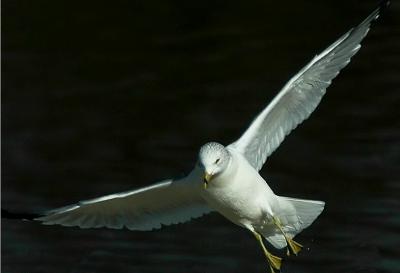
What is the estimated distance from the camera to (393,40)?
46.2ft

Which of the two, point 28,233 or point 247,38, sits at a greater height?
point 247,38

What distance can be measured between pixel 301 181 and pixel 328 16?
12.4 feet

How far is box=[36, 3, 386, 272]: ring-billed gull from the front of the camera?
834 cm

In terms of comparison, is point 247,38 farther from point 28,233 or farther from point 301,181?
point 28,233

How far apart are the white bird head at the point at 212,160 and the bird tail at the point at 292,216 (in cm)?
79

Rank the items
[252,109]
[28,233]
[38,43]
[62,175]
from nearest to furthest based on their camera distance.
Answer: [28,233] < [62,175] < [252,109] < [38,43]

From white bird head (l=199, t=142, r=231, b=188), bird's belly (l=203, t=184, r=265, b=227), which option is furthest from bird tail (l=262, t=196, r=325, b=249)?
white bird head (l=199, t=142, r=231, b=188)

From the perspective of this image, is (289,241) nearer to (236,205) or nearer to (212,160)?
(236,205)

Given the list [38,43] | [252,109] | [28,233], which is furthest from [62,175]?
[38,43]

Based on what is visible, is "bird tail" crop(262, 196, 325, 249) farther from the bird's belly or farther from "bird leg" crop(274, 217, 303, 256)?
the bird's belly

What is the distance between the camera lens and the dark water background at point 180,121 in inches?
415

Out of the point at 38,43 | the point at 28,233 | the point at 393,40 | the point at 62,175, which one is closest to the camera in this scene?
the point at 28,233

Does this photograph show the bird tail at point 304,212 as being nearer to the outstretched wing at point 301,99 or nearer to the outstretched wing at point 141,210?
the outstretched wing at point 301,99

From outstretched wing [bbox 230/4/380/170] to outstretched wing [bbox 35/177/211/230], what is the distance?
524 millimetres
